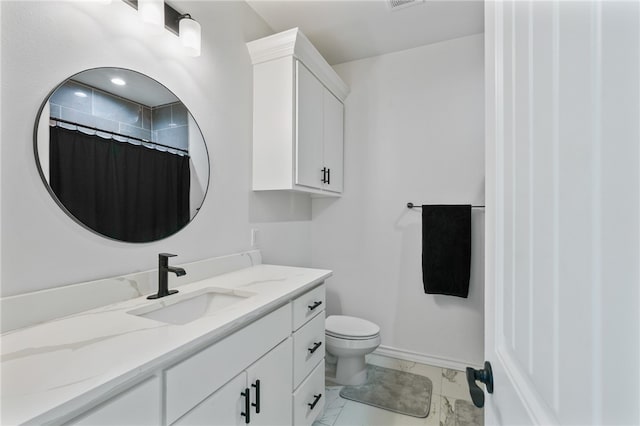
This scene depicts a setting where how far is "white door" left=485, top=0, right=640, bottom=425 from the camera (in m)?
0.25

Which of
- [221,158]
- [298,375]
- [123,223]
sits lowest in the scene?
[298,375]

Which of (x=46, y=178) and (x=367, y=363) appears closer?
(x=46, y=178)

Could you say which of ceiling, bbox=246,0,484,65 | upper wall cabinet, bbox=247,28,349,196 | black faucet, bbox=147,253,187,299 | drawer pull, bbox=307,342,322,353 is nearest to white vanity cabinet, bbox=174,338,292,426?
drawer pull, bbox=307,342,322,353

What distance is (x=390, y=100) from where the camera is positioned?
2.54 m

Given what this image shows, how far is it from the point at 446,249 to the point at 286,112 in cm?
155

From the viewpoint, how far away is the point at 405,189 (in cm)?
247

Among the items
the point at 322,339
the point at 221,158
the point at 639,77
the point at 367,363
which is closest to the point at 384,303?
the point at 367,363

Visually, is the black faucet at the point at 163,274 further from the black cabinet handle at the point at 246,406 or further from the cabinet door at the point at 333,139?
the cabinet door at the point at 333,139

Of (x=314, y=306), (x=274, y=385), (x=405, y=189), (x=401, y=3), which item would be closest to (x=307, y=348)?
(x=314, y=306)

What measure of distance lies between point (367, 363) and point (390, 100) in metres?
2.23

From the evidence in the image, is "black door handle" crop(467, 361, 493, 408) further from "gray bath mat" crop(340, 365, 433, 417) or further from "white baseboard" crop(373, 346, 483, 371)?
"white baseboard" crop(373, 346, 483, 371)

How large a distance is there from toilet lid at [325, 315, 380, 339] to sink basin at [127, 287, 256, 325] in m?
0.97

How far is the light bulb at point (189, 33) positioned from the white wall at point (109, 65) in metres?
0.07

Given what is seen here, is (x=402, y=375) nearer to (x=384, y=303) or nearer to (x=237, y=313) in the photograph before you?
(x=384, y=303)
